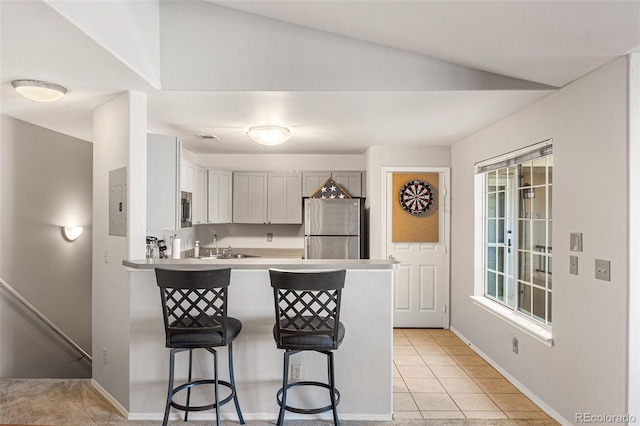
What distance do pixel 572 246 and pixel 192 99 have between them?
292 cm

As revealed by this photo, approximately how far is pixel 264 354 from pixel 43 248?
3016mm

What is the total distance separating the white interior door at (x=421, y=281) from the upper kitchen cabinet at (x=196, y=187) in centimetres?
239

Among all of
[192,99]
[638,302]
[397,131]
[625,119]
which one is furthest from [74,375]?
[625,119]

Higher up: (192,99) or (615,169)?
(192,99)

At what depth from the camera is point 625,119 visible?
229 cm

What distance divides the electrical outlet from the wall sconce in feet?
10.5

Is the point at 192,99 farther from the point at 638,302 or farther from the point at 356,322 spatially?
the point at 638,302

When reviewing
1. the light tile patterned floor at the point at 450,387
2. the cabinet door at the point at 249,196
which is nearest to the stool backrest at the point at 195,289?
the light tile patterned floor at the point at 450,387

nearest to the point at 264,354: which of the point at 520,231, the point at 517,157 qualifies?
the point at 520,231

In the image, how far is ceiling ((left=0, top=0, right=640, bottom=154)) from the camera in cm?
215

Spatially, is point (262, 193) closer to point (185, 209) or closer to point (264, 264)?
point (185, 209)

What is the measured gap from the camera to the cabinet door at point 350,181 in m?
5.71

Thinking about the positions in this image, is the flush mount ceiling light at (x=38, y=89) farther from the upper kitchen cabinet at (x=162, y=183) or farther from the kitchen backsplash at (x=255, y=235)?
the kitchen backsplash at (x=255, y=235)

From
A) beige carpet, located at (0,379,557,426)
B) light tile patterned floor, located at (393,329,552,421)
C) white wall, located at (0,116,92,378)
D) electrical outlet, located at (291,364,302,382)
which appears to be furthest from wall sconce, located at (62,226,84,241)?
light tile patterned floor, located at (393,329,552,421)
